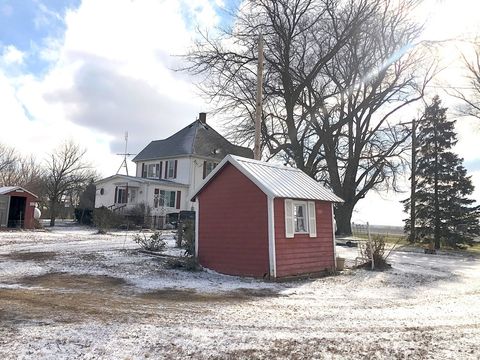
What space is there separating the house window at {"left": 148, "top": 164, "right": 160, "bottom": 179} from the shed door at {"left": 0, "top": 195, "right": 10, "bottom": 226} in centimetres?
1547

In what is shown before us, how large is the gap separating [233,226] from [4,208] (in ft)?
63.7

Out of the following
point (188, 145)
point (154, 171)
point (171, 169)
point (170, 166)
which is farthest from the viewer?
point (154, 171)

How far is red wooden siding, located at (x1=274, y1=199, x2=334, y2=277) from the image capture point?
39.3 feet

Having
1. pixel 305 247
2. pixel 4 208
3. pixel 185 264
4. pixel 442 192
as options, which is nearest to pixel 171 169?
pixel 4 208

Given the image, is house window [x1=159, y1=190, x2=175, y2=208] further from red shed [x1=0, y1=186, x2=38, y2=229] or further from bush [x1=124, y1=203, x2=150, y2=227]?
red shed [x1=0, y1=186, x2=38, y2=229]

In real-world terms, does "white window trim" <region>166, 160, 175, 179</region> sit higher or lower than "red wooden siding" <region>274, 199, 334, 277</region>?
higher

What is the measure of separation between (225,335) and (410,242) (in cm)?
2529

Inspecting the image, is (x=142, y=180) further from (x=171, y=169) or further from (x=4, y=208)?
(x=4, y=208)

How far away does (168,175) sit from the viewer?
39062 mm

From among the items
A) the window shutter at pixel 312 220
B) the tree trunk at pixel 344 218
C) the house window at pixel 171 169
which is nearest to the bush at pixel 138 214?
the house window at pixel 171 169

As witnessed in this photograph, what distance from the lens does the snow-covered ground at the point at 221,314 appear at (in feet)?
16.9

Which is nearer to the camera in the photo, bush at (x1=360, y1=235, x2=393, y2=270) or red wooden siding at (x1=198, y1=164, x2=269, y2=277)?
red wooden siding at (x1=198, y1=164, x2=269, y2=277)

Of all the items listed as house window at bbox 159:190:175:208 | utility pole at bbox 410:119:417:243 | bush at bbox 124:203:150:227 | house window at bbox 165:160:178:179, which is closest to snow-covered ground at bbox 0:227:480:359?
utility pole at bbox 410:119:417:243

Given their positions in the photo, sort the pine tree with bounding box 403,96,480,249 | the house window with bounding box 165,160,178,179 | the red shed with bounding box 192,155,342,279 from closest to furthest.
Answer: the red shed with bounding box 192,155,342,279, the pine tree with bounding box 403,96,480,249, the house window with bounding box 165,160,178,179
